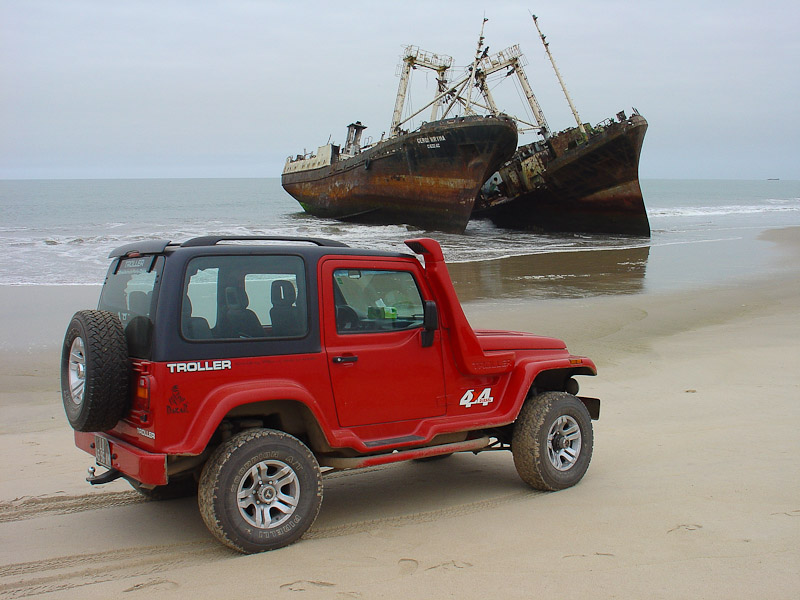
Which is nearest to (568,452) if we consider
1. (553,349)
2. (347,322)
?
(553,349)

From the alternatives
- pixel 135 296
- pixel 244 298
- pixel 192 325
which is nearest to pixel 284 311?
pixel 244 298

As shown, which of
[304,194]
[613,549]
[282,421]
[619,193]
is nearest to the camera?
[613,549]

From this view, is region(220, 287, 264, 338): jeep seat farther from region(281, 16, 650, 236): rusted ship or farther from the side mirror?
region(281, 16, 650, 236): rusted ship

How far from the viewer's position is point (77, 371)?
409 centimetres

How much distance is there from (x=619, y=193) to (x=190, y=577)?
112ft

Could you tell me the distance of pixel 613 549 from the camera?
3914mm

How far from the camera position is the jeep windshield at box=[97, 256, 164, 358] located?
3881 millimetres

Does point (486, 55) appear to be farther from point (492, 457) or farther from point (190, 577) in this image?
point (190, 577)

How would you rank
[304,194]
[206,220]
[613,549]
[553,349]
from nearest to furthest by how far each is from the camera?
[613,549], [553,349], [304,194], [206,220]

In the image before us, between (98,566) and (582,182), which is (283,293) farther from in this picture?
(582,182)

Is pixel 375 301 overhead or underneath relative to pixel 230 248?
underneath

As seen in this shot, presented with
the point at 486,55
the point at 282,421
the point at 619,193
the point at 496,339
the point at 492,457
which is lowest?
the point at 492,457

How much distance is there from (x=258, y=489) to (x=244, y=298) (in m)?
1.03

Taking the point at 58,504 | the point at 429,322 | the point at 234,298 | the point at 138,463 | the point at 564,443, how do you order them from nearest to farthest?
the point at 138,463 → the point at 234,298 → the point at 429,322 → the point at 58,504 → the point at 564,443
